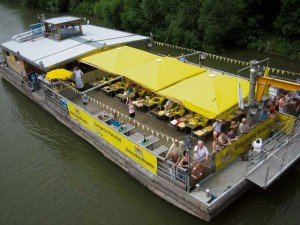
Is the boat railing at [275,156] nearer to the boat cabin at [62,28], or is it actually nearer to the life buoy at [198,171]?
the life buoy at [198,171]

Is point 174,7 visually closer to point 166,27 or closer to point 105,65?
point 166,27

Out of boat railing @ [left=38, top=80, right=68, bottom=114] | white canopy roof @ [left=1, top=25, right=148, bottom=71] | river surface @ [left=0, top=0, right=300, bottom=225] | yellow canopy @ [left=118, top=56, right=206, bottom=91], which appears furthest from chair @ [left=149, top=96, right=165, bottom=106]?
white canopy roof @ [left=1, top=25, right=148, bottom=71]

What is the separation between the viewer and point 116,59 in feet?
69.5

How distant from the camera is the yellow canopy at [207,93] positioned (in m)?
15.2

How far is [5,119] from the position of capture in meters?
23.1

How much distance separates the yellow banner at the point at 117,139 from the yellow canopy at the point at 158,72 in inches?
120

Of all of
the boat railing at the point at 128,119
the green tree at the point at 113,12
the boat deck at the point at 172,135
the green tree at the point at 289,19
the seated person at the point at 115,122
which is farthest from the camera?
the green tree at the point at 113,12

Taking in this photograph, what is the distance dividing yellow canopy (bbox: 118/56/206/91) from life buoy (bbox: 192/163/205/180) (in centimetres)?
524

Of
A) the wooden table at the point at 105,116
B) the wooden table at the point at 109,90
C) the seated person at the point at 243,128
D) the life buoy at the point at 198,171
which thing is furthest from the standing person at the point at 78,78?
the life buoy at the point at 198,171

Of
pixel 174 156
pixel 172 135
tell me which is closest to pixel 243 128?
pixel 174 156

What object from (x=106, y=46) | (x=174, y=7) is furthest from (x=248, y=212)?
(x=174, y=7)

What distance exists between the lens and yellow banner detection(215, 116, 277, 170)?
14.4m

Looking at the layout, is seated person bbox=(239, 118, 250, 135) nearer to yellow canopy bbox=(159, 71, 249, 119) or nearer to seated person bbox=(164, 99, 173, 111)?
yellow canopy bbox=(159, 71, 249, 119)

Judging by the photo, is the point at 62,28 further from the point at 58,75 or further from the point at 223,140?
the point at 223,140
